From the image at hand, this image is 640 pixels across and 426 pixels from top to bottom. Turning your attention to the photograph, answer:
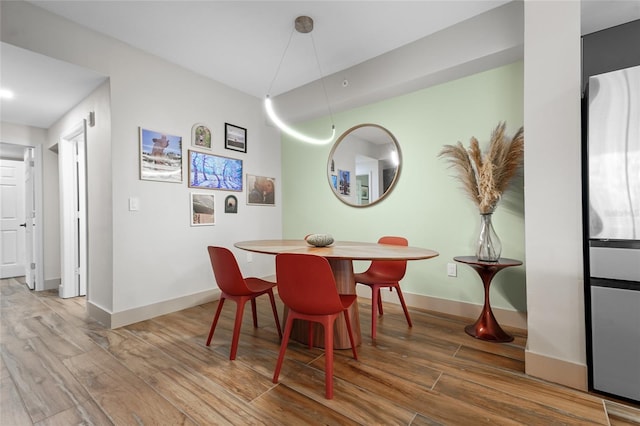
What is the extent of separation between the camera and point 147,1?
214 centimetres

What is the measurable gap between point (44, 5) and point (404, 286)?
406 centimetres

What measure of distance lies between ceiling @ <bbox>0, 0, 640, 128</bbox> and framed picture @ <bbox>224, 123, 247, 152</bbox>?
65 centimetres

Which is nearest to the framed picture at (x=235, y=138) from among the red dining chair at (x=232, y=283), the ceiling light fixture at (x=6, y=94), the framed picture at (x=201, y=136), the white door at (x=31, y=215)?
the framed picture at (x=201, y=136)

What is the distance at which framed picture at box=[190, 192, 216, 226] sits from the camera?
3.18 metres

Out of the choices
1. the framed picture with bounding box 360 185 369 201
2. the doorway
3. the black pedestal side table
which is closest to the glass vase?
the black pedestal side table

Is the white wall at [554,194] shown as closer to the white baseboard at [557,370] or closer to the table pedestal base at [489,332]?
the white baseboard at [557,370]

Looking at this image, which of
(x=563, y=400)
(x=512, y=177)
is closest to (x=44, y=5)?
(x=512, y=177)

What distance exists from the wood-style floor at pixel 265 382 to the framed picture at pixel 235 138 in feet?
7.27

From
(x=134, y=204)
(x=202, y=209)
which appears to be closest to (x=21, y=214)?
(x=134, y=204)

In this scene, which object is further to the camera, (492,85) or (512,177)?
(492,85)

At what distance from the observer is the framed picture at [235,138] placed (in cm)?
352

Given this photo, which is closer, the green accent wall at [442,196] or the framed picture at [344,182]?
the green accent wall at [442,196]

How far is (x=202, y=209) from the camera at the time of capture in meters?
3.27

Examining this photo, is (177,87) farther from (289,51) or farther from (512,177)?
(512,177)
